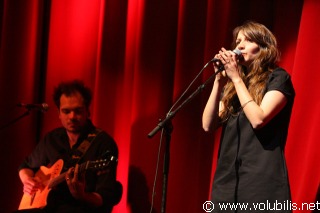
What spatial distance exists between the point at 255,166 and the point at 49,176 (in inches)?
62.3

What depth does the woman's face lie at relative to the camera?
6.37 ft

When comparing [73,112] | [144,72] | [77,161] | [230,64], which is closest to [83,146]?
[77,161]

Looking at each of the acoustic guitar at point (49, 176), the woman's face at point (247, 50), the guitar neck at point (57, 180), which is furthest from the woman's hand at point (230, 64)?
the guitar neck at point (57, 180)

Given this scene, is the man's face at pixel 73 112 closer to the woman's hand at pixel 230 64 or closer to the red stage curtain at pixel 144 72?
the red stage curtain at pixel 144 72

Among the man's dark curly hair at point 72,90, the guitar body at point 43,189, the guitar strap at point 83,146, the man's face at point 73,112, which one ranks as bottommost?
the guitar body at point 43,189

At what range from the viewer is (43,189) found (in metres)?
2.86

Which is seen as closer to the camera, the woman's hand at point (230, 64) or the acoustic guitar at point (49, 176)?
Result: the woman's hand at point (230, 64)

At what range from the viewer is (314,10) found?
253 cm

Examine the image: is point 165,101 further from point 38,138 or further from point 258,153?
point 258,153

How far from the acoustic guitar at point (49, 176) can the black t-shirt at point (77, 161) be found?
29 mm

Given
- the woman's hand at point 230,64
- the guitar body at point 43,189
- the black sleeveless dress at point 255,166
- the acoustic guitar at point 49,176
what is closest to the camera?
the black sleeveless dress at point 255,166

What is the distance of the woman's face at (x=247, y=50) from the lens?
6.37 ft

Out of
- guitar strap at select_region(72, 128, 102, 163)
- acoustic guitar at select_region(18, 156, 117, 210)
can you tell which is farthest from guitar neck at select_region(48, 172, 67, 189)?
guitar strap at select_region(72, 128, 102, 163)

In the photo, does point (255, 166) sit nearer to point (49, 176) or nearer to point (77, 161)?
point (77, 161)
